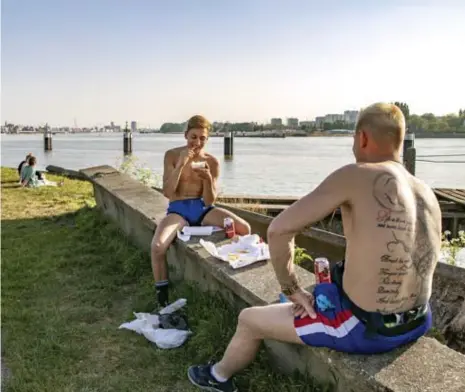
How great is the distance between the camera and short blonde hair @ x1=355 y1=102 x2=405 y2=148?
2.37 meters

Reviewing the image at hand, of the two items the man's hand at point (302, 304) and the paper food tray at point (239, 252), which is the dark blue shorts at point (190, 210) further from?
the man's hand at point (302, 304)

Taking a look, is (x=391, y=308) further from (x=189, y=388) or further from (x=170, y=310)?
(x=170, y=310)

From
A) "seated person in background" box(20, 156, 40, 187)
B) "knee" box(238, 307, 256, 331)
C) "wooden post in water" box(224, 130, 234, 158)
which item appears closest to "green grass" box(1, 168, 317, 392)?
"knee" box(238, 307, 256, 331)

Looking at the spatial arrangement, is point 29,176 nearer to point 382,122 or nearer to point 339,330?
point 339,330

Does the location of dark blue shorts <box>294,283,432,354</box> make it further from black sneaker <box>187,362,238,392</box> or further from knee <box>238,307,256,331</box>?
black sneaker <box>187,362,238,392</box>

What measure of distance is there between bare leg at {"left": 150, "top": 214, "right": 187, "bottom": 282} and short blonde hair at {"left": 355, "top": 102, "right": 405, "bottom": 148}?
267cm

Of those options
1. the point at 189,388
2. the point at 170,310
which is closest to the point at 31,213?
the point at 170,310

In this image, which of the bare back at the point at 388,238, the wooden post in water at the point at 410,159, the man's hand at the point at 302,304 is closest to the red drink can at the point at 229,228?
the man's hand at the point at 302,304

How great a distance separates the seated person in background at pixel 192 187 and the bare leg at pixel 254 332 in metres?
1.97

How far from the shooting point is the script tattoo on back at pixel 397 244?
2336 millimetres

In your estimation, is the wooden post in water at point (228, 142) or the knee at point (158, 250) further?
the wooden post in water at point (228, 142)

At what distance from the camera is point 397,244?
2.34m

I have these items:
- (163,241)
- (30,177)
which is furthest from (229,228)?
(30,177)

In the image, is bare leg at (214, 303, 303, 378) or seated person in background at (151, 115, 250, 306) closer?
bare leg at (214, 303, 303, 378)
